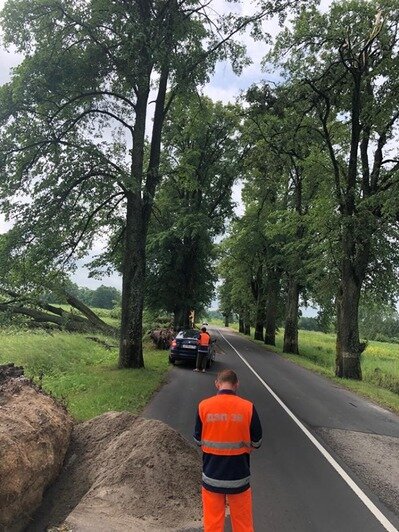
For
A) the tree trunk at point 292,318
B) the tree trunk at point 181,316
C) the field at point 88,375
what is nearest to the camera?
the field at point 88,375

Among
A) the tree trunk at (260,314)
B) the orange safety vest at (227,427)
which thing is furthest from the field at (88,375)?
the tree trunk at (260,314)

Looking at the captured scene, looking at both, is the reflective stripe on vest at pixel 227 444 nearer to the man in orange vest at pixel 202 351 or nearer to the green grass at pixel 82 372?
the green grass at pixel 82 372

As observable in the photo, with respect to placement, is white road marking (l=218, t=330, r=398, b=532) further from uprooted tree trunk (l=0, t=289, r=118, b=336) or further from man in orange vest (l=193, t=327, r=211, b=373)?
uprooted tree trunk (l=0, t=289, r=118, b=336)

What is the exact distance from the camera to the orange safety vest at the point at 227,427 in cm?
416

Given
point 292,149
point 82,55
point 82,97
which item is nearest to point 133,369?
point 82,97

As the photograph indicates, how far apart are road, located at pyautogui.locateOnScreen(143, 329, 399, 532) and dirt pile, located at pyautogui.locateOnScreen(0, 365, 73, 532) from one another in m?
2.77

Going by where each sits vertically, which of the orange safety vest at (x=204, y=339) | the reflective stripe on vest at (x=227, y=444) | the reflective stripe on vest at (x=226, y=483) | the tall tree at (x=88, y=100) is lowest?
the reflective stripe on vest at (x=226, y=483)

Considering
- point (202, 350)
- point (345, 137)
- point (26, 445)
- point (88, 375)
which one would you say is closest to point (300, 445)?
point (26, 445)

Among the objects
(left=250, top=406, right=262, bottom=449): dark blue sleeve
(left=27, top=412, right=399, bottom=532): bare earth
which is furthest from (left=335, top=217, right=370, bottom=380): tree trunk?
(left=250, top=406, right=262, bottom=449): dark blue sleeve

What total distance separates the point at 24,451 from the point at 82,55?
13170 mm

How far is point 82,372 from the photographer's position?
15219 mm

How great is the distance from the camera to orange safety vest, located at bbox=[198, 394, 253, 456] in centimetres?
416

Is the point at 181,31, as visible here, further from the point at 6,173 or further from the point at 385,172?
the point at 385,172

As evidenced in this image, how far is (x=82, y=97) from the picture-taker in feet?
48.8
